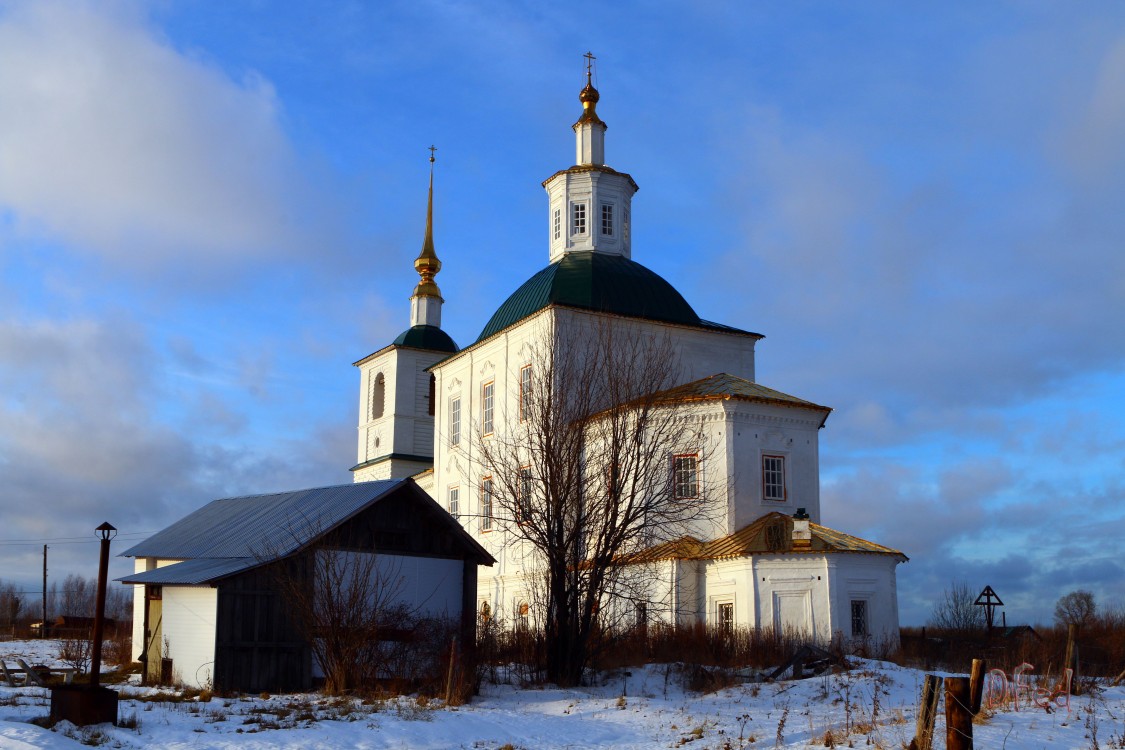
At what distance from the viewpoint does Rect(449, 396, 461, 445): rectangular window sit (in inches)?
1423

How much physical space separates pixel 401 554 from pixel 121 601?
2745 inches

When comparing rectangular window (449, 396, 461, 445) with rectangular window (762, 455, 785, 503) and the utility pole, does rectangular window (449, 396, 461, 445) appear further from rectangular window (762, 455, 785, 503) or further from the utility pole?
the utility pole

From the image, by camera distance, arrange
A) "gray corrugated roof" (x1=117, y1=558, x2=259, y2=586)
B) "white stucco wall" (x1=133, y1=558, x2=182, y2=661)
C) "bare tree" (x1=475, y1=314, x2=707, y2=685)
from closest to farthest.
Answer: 1. "gray corrugated roof" (x1=117, y1=558, x2=259, y2=586)
2. "bare tree" (x1=475, y1=314, x2=707, y2=685)
3. "white stucco wall" (x1=133, y1=558, x2=182, y2=661)

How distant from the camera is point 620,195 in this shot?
36.0 metres

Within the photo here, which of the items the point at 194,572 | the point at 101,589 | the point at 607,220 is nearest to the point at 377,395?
the point at 607,220

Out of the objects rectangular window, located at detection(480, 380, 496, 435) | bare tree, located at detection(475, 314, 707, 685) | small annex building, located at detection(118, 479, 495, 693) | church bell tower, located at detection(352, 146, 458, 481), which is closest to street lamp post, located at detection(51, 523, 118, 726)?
small annex building, located at detection(118, 479, 495, 693)

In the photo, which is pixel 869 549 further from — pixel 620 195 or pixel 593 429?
pixel 620 195

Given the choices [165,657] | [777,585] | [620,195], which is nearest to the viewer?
[165,657]

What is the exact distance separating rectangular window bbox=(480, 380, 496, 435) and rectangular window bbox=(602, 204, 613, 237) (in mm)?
6028

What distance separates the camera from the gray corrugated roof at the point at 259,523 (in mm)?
21078

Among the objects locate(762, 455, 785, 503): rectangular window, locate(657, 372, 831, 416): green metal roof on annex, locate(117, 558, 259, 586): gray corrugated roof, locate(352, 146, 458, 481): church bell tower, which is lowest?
locate(117, 558, 259, 586): gray corrugated roof

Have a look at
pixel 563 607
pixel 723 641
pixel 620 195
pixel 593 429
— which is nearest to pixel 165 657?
pixel 563 607

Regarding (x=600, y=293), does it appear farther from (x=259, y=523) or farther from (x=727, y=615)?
(x=259, y=523)

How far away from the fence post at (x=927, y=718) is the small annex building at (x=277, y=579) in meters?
10.0
